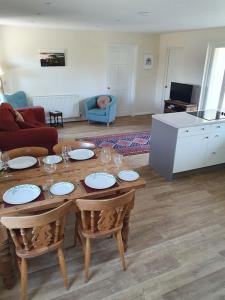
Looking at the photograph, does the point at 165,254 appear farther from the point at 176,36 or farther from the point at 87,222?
the point at 176,36

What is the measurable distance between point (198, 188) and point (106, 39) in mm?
4889

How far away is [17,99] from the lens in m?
5.68

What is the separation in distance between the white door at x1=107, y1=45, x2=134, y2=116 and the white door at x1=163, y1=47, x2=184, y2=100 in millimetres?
1047

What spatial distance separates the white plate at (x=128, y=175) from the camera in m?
2.08

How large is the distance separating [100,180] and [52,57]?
5025mm

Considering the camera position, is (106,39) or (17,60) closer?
(17,60)

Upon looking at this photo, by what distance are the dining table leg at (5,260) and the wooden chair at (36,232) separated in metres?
0.11

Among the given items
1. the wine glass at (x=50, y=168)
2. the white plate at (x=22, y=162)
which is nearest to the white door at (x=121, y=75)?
the white plate at (x=22, y=162)

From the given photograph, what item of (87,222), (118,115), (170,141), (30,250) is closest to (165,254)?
(87,222)

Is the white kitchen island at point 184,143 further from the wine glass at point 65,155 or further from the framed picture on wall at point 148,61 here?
the framed picture on wall at point 148,61

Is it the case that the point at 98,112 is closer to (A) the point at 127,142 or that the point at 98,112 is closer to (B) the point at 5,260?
(A) the point at 127,142

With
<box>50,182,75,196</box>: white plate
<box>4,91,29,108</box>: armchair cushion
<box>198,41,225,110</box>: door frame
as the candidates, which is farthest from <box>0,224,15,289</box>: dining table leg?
<box>198,41,225,110</box>: door frame

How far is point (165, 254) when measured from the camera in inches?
91.4

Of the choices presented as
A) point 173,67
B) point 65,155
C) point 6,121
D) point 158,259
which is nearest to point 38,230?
point 65,155
